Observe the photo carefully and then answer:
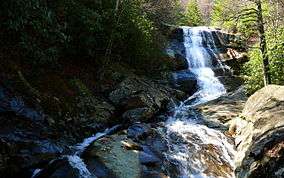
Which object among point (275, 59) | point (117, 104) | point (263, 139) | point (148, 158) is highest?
point (275, 59)

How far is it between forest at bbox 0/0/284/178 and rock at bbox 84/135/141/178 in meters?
0.03

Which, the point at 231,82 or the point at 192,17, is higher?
the point at 192,17

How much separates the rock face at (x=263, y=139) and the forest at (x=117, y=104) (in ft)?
0.11

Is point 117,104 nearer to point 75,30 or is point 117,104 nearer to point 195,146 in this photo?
point 75,30

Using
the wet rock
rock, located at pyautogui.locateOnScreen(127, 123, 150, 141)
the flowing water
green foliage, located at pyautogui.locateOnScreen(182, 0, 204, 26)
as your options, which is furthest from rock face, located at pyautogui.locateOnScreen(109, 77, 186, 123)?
green foliage, located at pyautogui.locateOnScreen(182, 0, 204, 26)

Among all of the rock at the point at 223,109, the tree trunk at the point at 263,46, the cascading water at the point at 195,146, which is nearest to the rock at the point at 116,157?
the cascading water at the point at 195,146

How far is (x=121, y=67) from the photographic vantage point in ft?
64.8

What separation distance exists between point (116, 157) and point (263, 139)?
3845 millimetres

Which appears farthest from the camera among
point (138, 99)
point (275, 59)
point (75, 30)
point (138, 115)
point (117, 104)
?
point (275, 59)

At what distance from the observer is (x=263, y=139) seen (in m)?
9.82

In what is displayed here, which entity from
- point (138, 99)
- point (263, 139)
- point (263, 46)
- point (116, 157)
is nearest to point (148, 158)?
point (116, 157)

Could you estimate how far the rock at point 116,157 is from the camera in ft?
33.9

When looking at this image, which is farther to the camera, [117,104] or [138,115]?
[117,104]

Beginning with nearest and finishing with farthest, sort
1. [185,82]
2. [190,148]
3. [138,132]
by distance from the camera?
1. [190,148]
2. [138,132]
3. [185,82]
